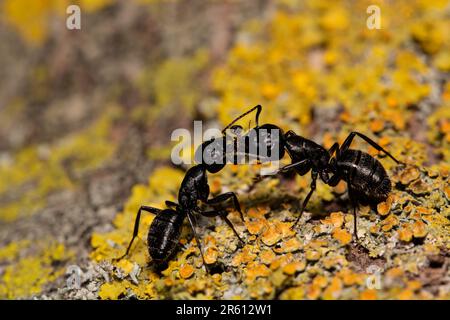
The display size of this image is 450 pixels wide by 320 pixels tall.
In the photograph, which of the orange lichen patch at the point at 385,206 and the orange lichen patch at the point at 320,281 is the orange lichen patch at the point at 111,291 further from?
the orange lichen patch at the point at 385,206

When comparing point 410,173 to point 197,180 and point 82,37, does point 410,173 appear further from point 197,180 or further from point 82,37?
point 82,37

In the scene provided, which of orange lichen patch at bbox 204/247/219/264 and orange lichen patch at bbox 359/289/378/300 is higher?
orange lichen patch at bbox 204/247/219/264

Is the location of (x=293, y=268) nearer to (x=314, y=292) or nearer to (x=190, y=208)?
(x=314, y=292)

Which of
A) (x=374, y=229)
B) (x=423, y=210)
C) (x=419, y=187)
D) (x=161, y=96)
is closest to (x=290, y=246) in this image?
(x=374, y=229)

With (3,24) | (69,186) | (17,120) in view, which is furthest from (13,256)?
(3,24)

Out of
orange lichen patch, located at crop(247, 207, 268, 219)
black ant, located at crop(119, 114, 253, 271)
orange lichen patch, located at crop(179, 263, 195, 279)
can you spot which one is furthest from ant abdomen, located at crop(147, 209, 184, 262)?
orange lichen patch, located at crop(247, 207, 268, 219)

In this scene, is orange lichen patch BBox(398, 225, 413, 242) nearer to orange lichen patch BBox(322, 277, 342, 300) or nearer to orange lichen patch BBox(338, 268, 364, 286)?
orange lichen patch BBox(338, 268, 364, 286)
